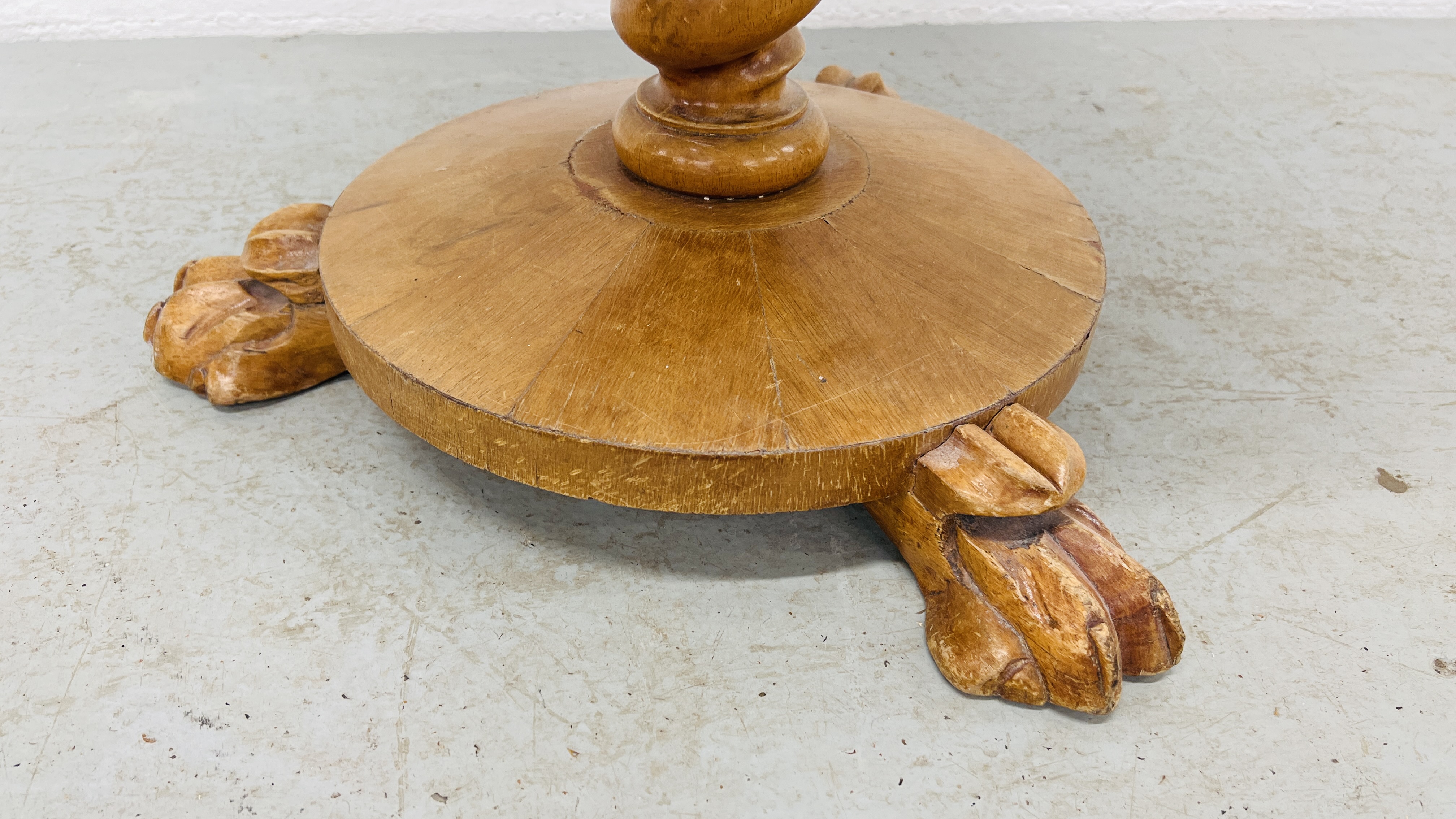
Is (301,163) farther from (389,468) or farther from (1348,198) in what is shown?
(1348,198)

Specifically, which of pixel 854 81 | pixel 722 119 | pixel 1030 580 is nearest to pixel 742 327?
pixel 722 119

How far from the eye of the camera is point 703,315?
1.56 metres

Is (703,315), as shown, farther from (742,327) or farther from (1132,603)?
(1132,603)

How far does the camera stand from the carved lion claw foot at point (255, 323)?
75.5 inches

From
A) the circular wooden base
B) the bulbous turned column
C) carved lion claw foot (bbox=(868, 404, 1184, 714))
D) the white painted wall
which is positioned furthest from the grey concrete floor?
the white painted wall

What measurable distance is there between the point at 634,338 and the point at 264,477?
78 centimetres

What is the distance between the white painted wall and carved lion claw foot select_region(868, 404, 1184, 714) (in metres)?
2.81

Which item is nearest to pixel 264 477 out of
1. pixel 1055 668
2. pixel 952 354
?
pixel 952 354

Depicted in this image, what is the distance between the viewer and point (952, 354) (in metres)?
1.54

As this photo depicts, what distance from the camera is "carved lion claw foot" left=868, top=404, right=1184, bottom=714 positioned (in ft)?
4.65

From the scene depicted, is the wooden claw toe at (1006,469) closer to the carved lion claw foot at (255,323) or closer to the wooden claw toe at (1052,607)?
the wooden claw toe at (1052,607)

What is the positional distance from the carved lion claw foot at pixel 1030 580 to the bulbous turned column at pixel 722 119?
0.59m

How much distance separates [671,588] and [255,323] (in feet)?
3.03

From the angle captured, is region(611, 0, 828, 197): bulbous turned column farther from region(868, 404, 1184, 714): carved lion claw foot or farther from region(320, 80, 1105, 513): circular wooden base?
region(868, 404, 1184, 714): carved lion claw foot
